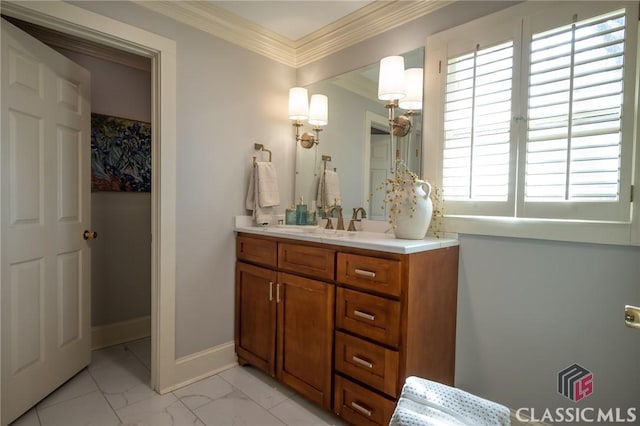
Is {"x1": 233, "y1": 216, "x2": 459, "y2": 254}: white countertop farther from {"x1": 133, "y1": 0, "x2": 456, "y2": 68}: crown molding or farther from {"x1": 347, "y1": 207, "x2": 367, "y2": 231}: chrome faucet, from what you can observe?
{"x1": 133, "y1": 0, "x2": 456, "y2": 68}: crown molding

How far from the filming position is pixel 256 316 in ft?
7.40

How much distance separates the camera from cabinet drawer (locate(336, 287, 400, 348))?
1.51 metres

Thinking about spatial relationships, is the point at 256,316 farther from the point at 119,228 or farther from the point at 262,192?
the point at 119,228

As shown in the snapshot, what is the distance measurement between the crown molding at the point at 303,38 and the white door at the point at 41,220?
72cm

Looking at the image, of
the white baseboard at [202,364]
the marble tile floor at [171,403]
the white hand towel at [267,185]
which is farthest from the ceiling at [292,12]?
the marble tile floor at [171,403]

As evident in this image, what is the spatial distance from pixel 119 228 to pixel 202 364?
1345 mm

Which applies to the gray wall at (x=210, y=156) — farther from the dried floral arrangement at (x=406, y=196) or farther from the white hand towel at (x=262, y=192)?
the dried floral arrangement at (x=406, y=196)

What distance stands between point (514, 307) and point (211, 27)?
2.44 metres

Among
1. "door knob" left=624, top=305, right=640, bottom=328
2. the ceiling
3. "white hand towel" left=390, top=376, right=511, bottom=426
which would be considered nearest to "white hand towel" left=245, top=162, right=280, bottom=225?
the ceiling

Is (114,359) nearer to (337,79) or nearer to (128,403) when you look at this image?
(128,403)

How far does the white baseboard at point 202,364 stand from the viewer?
7.02 feet

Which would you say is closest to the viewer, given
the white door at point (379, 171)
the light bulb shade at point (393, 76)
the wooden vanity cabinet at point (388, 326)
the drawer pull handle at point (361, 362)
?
the wooden vanity cabinet at point (388, 326)

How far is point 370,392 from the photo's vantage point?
5.24 feet

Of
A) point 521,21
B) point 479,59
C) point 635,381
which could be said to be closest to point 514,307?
point 635,381
